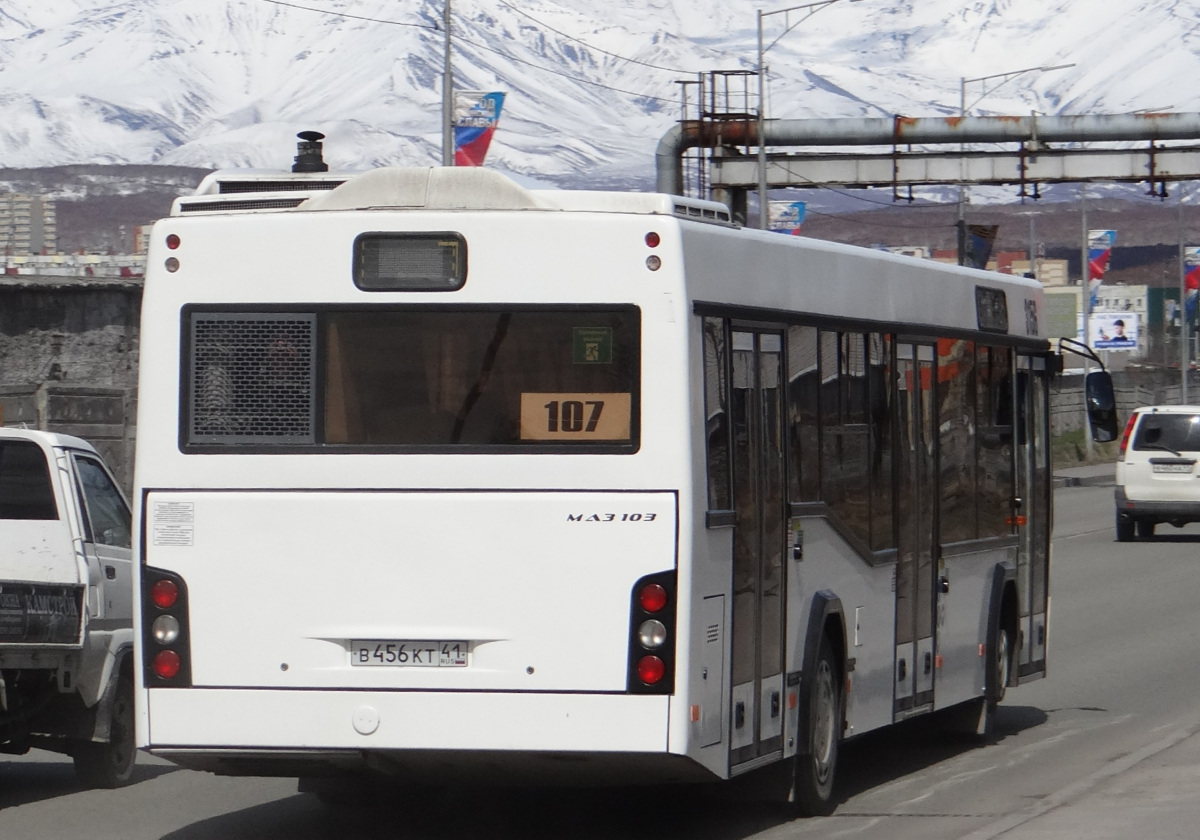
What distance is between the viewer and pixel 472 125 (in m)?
37.5

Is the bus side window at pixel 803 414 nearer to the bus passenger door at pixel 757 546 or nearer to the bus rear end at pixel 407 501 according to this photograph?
the bus passenger door at pixel 757 546

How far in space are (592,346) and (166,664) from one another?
Answer: 6.42 ft

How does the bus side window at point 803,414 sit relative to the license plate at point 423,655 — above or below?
above

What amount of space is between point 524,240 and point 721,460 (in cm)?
112

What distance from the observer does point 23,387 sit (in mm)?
21219

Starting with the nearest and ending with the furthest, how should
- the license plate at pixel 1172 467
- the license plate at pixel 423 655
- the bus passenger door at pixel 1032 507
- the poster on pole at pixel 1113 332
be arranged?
the license plate at pixel 423 655
the bus passenger door at pixel 1032 507
the license plate at pixel 1172 467
the poster on pole at pixel 1113 332

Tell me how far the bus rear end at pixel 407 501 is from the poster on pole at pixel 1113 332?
85.0 m

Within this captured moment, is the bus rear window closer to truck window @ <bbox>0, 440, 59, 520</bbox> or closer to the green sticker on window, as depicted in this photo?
the green sticker on window

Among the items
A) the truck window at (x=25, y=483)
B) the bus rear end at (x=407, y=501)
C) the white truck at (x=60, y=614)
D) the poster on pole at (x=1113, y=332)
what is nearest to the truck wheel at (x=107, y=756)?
the white truck at (x=60, y=614)

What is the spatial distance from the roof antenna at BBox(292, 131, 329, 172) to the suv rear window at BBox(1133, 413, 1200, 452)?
21682 millimetres

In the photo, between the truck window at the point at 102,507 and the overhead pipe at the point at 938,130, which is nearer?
the truck window at the point at 102,507

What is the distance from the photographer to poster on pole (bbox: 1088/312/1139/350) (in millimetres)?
92625

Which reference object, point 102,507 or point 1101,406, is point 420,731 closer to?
point 102,507

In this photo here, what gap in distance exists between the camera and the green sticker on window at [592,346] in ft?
26.4
